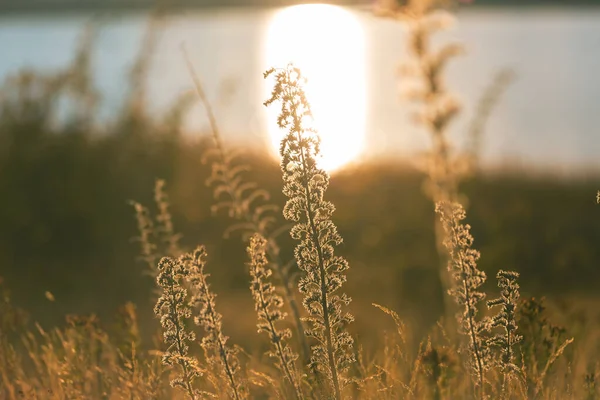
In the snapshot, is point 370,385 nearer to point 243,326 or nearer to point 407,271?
point 243,326

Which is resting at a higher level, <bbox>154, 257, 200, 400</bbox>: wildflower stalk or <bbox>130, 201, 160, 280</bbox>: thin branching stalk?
<bbox>130, 201, 160, 280</bbox>: thin branching stalk

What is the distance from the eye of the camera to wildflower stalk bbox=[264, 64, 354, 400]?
244cm

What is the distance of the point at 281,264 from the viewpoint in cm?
325

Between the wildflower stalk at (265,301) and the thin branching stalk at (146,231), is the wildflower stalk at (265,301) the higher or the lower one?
the lower one

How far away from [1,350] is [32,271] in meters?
3.68

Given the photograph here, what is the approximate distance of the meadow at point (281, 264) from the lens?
2594mm

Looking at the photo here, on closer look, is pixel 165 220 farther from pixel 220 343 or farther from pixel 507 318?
pixel 507 318

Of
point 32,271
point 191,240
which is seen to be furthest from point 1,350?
point 191,240

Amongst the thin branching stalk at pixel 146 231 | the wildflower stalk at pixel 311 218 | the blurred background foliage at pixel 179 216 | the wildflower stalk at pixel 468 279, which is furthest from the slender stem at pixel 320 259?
the blurred background foliage at pixel 179 216

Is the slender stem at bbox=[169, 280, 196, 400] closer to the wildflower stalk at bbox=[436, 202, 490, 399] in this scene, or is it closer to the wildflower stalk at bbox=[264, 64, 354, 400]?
the wildflower stalk at bbox=[264, 64, 354, 400]

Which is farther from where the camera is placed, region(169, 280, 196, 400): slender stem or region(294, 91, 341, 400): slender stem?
region(169, 280, 196, 400): slender stem

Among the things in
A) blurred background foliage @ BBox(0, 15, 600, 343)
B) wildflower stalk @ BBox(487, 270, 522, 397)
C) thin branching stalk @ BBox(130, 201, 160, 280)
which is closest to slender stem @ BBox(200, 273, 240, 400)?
thin branching stalk @ BBox(130, 201, 160, 280)

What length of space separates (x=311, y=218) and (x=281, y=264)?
84 cm

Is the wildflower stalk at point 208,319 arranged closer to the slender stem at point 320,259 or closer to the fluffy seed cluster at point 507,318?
the slender stem at point 320,259
